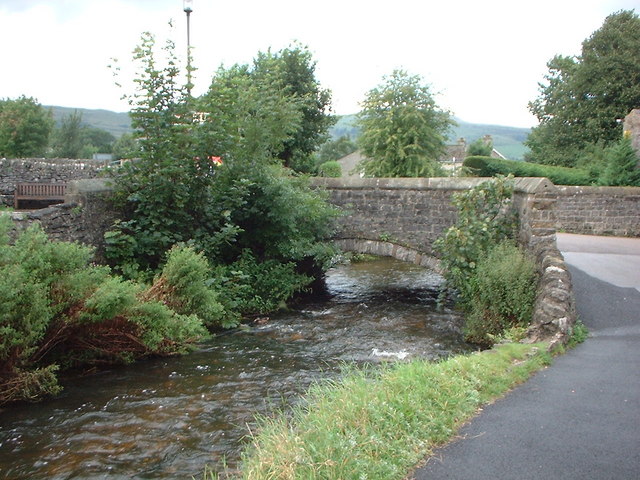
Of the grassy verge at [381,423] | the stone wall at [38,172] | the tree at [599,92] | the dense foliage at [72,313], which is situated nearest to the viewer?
the grassy verge at [381,423]

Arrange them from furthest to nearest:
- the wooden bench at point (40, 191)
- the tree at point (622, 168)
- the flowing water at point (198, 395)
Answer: the tree at point (622, 168)
the wooden bench at point (40, 191)
the flowing water at point (198, 395)

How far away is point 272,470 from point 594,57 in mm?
31260

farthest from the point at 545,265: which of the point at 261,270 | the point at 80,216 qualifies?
the point at 80,216

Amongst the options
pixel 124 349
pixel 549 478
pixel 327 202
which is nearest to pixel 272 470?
pixel 549 478

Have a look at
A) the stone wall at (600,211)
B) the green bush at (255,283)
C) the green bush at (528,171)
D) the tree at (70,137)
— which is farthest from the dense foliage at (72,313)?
the tree at (70,137)

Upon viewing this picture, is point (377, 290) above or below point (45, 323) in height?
below

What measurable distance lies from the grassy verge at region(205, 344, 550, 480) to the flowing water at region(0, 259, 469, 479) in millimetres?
1201

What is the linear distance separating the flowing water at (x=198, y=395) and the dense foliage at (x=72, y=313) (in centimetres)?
31

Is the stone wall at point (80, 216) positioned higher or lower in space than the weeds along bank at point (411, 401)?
higher

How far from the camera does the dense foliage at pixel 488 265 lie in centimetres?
859

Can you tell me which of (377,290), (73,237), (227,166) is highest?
(227,166)

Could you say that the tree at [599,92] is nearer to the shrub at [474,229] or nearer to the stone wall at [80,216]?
the shrub at [474,229]

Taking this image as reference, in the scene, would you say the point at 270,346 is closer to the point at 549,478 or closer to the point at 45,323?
the point at 45,323

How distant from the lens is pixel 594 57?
29.9 m
